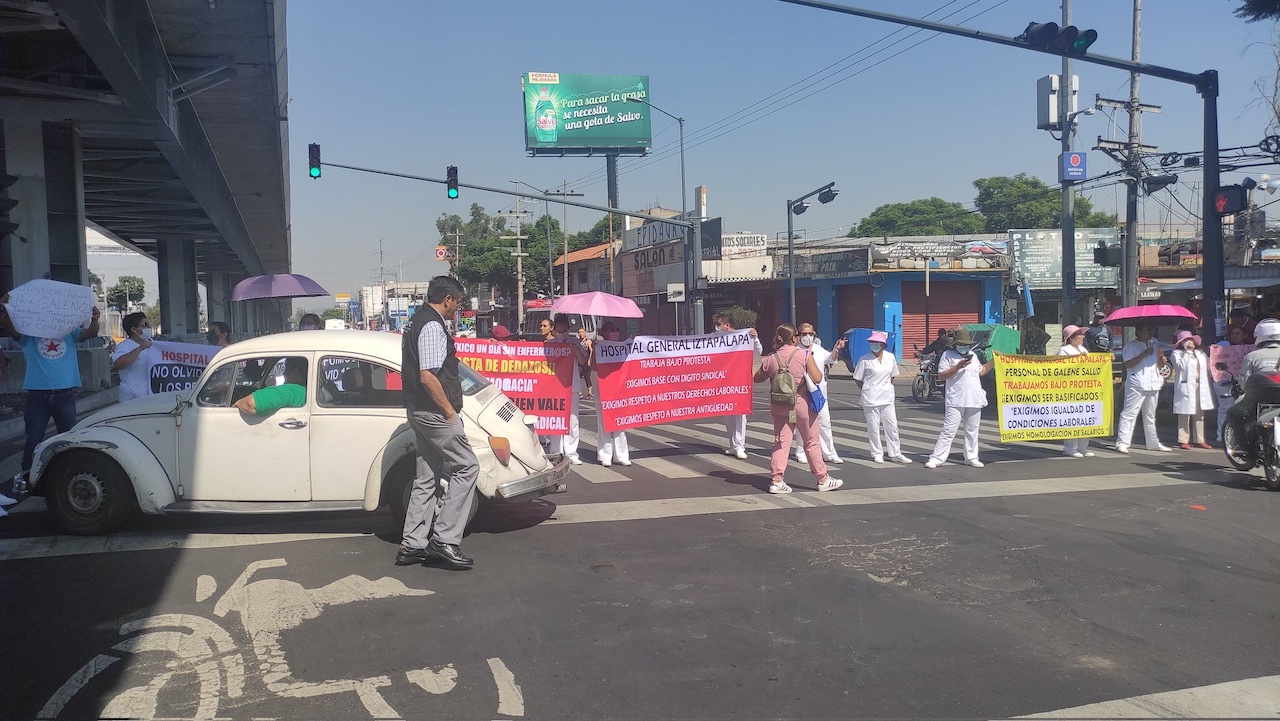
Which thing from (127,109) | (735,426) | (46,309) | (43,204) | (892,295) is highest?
(127,109)

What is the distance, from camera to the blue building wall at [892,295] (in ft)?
122

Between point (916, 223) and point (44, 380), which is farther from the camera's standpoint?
point (916, 223)

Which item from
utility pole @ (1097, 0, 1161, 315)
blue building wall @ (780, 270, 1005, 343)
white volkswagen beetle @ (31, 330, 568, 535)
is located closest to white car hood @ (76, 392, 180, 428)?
white volkswagen beetle @ (31, 330, 568, 535)

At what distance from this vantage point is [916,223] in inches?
2958

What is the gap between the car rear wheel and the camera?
7.05m

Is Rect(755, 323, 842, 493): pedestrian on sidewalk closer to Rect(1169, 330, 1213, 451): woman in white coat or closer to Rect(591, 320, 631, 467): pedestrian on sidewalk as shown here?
Rect(591, 320, 631, 467): pedestrian on sidewalk

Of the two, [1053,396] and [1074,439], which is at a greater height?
[1053,396]

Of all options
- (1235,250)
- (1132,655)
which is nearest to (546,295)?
(1235,250)

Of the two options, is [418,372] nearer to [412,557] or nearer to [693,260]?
[412,557]

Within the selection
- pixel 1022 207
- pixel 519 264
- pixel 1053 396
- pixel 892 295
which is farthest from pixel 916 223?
pixel 1053 396

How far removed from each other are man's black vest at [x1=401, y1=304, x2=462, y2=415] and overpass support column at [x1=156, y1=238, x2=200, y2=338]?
37.2 m

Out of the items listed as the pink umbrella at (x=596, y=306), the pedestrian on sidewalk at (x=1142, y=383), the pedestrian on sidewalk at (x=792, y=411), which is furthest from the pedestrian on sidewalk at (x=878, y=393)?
the pedestrian on sidewalk at (x=1142, y=383)

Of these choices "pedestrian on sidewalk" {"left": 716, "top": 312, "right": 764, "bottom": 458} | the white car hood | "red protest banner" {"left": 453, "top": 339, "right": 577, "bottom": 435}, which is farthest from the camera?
"pedestrian on sidewalk" {"left": 716, "top": 312, "right": 764, "bottom": 458}

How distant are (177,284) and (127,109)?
24996 mm
